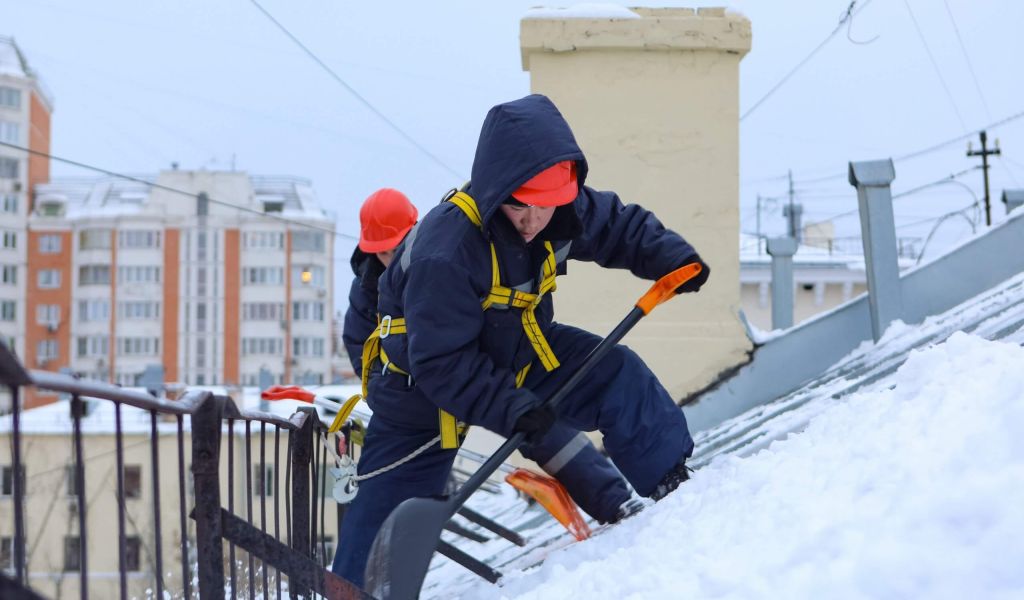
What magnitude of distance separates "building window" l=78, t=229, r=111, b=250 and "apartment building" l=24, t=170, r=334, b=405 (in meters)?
0.06

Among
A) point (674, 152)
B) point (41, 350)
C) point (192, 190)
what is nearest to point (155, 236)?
point (192, 190)

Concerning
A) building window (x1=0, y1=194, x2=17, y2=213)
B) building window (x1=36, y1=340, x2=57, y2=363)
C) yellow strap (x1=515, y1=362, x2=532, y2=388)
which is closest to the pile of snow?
yellow strap (x1=515, y1=362, x2=532, y2=388)

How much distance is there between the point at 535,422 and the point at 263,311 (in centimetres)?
6806

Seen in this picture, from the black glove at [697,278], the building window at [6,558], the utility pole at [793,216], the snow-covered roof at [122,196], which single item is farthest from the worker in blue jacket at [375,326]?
the snow-covered roof at [122,196]

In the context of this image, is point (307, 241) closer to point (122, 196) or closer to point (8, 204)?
point (122, 196)

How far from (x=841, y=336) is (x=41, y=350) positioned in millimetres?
70099

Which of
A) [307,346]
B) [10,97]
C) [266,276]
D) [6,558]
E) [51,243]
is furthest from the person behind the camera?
[307,346]

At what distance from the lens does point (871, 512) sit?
2.16 m

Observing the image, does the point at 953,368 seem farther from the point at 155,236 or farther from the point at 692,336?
the point at 155,236

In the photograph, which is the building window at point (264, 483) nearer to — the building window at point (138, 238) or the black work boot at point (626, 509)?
the black work boot at point (626, 509)

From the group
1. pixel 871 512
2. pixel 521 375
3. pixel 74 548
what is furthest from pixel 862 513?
pixel 74 548

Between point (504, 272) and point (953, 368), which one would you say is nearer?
point (953, 368)

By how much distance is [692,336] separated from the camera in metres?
6.33

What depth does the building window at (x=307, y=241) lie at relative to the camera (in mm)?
71312
